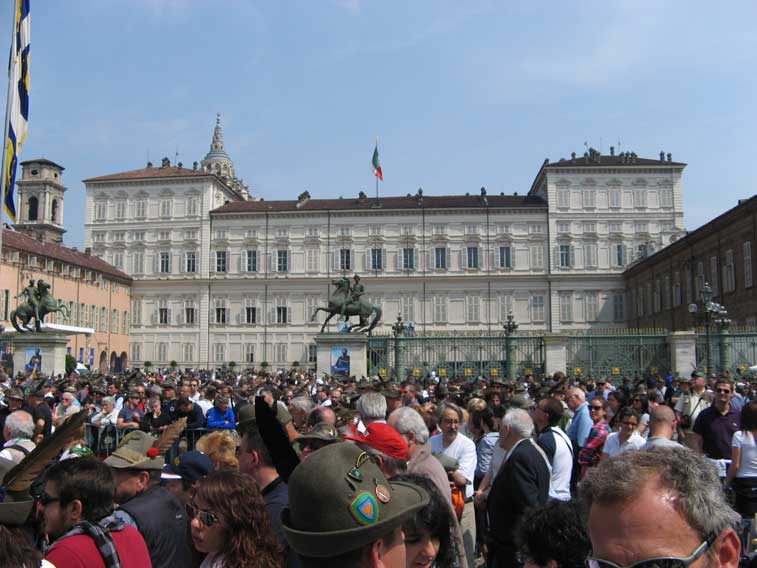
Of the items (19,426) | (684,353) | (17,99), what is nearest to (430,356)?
(684,353)

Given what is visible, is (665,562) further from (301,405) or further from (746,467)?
(301,405)

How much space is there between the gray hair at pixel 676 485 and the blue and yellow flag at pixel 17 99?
40.1ft

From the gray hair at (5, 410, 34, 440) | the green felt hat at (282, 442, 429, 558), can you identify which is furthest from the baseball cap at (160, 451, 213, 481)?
the green felt hat at (282, 442, 429, 558)

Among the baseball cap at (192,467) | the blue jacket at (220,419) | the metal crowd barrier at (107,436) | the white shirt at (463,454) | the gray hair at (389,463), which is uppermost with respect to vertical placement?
the gray hair at (389,463)

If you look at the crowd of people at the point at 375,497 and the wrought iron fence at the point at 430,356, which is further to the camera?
the wrought iron fence at the point at 430,356

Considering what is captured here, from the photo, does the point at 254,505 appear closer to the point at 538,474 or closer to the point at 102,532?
the point at 102,532

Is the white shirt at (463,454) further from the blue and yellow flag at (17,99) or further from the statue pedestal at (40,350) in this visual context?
the statue pedestal at (40,350)

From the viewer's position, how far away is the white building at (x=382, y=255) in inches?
2373

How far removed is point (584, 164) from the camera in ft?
198

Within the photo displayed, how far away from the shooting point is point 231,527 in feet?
10.5

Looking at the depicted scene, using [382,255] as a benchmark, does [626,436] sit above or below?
below

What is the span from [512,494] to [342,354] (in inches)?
885

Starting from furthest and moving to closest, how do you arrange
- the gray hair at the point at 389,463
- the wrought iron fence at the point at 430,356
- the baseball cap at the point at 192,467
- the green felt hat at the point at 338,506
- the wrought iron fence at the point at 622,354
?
1. the wrought iron fence at the point at 430,356
2. the wrought iron fence at the point at 622,354
3. the baseball cap at the point at 192,467
4. the gray hair at the point at 389,463
5. the green felt hat at the point at 338,506

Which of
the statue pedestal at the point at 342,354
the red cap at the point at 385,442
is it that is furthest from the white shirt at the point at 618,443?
the statue pedestal at the point at 342,354
